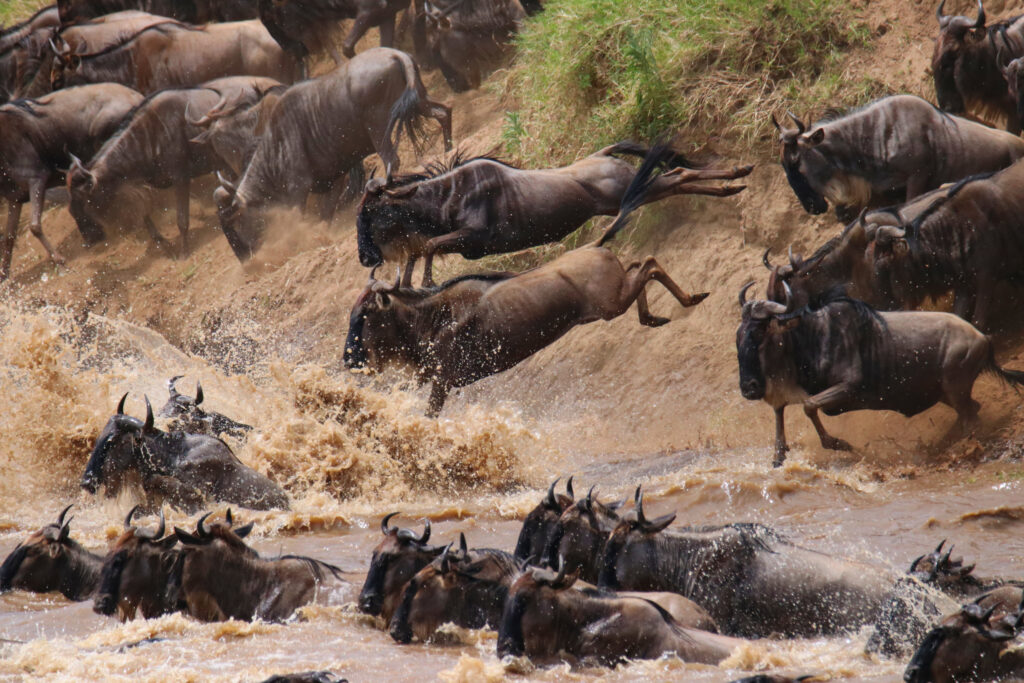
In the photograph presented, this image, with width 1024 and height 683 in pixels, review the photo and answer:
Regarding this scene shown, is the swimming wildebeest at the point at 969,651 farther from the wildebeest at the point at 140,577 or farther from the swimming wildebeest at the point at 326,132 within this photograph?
the swimming wildebeest at the point at 326,132

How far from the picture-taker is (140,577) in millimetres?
5707

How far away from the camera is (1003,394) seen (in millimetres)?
8211

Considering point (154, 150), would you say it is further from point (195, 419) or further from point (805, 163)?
point (805, 163)

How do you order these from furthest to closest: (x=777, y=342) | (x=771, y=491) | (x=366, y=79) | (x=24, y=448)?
1. (x=366, y=79)
2. (x=24, y=448)
3. (x=777, y=342)
4. (x=771, y=491)

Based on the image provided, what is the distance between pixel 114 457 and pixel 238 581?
2.60 meters

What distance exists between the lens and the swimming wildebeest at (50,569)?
20.9ft

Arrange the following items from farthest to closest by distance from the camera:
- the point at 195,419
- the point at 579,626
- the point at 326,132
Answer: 1. the point at 326,132
2. the point at 195,419
3. the point at 579,626

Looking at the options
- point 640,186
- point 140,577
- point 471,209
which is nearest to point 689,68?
point 640,186

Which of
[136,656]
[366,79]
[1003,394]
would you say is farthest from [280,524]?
[366,79]

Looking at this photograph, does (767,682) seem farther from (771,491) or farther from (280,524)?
(280,524)

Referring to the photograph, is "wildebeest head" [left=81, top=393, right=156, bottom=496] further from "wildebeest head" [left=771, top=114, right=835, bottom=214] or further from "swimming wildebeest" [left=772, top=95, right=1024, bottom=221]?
"swimming wildebeest" [left=772, top=95, right=1024, bottom=221]

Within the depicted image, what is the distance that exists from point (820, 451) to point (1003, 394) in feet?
4.12

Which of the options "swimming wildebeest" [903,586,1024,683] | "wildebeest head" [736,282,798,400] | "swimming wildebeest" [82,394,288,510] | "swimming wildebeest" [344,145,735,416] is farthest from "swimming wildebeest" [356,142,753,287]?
"swimming wildebeest" [903,586,1024,683]

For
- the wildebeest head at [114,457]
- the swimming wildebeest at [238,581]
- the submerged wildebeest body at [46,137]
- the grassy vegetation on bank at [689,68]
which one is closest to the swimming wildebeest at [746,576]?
the swimming wildebeest at [238,581]
